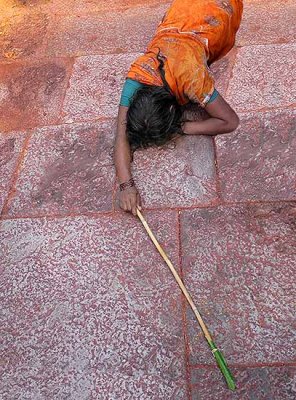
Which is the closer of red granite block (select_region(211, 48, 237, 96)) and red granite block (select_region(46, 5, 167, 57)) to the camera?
red granite block (select_region(211, 48, 237, 96))

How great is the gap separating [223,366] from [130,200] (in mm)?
1082

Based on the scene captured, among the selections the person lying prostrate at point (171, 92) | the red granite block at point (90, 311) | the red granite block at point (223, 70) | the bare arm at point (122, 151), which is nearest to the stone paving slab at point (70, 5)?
the red granite block at point (223, 70)

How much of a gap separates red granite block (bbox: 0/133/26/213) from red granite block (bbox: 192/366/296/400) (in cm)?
164

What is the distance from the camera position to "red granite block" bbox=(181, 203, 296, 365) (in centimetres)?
229

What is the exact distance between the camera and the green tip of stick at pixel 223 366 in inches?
85.4

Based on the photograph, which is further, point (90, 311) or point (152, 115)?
point (152, 115)

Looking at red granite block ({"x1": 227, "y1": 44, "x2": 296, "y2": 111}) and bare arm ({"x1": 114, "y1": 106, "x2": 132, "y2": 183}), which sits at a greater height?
bare arm ({"x1": 114, "y1": 106, "x2": 132, "y2": 183})

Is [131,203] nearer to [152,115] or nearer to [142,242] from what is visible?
[142,242]

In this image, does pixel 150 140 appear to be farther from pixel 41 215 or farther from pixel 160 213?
pixel 41 215

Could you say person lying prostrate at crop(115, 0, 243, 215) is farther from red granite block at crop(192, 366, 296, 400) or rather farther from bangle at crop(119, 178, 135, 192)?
red granite block at crop(192, 366, 296, 400)

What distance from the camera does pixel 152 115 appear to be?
283 cm

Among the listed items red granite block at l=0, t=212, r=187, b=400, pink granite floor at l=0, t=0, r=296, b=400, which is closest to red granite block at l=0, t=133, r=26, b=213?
pink granite floor at l=0, t=0, r=296, b=400

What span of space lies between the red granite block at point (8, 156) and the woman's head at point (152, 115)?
0.84 m

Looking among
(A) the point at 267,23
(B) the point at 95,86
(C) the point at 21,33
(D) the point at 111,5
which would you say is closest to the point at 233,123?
(B) the point at 95,86
